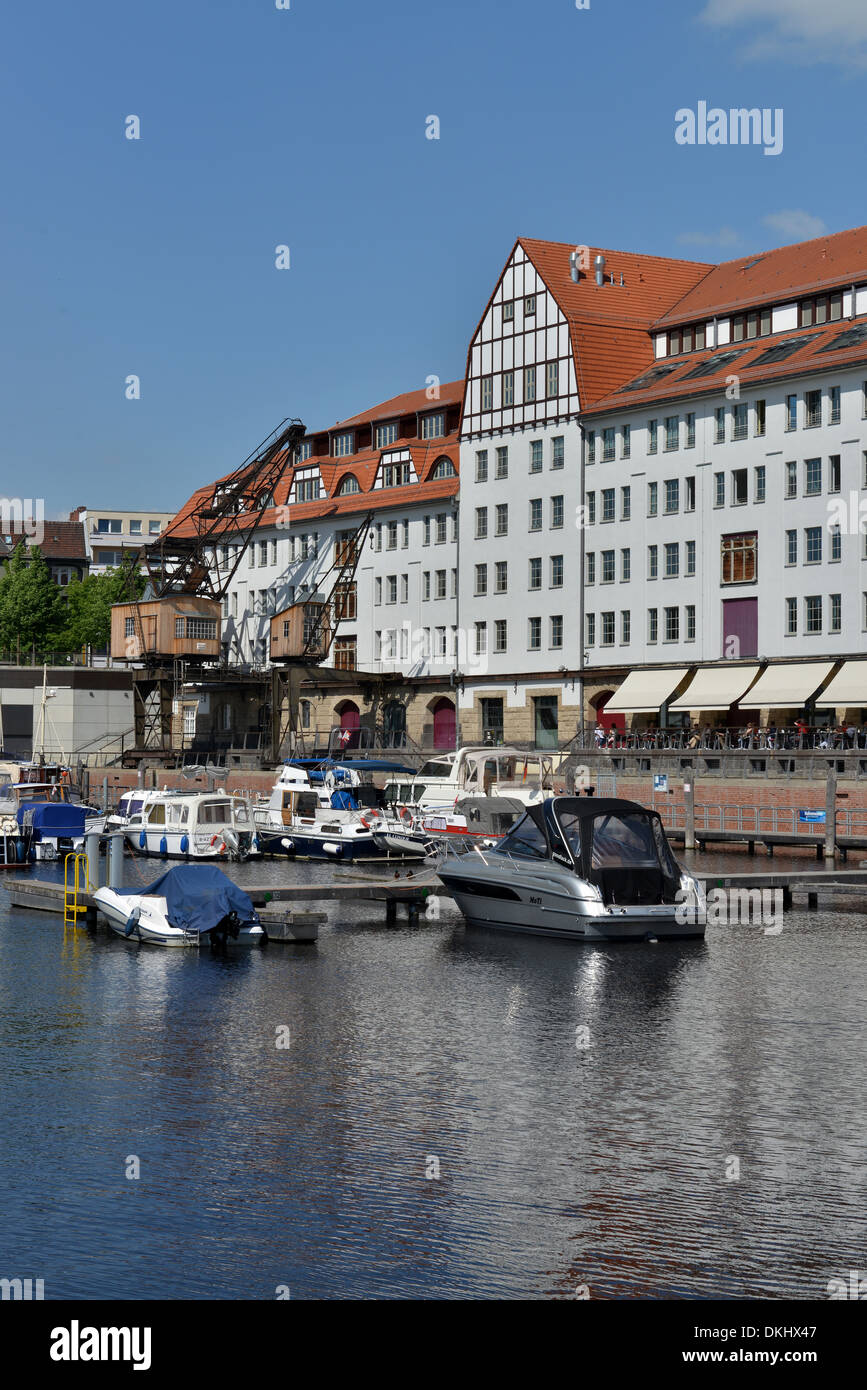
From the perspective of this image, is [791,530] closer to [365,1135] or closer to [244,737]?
[244,737]

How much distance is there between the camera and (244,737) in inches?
4227

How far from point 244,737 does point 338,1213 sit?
91564 millimetres

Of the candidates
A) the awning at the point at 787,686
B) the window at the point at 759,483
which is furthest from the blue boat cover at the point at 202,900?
the window at the point at 759,483

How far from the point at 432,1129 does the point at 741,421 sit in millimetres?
63923

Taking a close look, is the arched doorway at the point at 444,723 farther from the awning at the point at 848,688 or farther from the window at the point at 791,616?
the awning at the point at 848,688

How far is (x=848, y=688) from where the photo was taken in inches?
2842

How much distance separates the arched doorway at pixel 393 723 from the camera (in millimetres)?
98188

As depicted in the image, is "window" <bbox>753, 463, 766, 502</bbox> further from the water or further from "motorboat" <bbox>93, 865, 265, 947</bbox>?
the water

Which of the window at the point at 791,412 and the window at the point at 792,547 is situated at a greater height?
the window at the point at 791,412

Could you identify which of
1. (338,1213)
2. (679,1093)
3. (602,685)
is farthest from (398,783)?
(338,1213)

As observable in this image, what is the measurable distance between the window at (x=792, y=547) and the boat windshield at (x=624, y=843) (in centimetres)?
4218

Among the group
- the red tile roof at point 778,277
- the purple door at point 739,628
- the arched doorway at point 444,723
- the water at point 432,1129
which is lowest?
the water at point 432,1129
